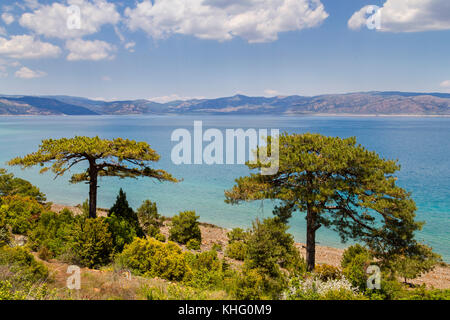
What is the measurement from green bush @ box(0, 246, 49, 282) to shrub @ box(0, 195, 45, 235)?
23.3 feet

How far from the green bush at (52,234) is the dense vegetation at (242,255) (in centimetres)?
5

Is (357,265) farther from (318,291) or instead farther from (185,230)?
(185,230)

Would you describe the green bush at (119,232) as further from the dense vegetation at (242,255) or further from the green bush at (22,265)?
the green bush at (22,265)

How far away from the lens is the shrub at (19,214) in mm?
15508

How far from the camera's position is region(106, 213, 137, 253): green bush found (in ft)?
44.3

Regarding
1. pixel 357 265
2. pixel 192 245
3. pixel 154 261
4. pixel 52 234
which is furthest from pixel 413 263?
pixel 52 234

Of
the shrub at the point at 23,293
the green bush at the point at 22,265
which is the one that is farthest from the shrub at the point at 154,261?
the shrub at the point at 23,293

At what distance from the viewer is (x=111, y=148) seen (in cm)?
1520
